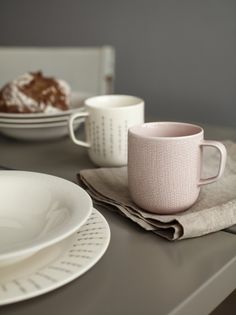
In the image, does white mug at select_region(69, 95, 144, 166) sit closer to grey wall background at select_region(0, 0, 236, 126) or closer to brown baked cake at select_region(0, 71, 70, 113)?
brown baked cake at select_region(0, 71, 70, 113)

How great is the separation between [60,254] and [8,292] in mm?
70

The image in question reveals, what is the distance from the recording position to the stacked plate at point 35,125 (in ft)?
2.88

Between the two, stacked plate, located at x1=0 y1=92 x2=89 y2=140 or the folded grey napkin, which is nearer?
the folded grey napkin

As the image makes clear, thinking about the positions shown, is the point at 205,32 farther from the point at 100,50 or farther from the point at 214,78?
the point at 100,50

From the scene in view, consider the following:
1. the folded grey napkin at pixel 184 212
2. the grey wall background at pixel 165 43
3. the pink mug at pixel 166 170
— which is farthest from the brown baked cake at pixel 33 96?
the grey wall background at pixel 165 43

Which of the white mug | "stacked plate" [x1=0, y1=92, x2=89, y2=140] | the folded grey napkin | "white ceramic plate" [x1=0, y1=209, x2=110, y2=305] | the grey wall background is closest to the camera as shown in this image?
"white ceramic plate" [x1=0, y1=209, x2=110, y2=305]

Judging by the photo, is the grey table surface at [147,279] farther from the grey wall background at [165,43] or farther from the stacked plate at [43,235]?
A: the grey wall background at [165,43]

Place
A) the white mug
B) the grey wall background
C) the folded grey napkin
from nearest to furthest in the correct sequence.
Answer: the folded grey napkin < the white mug < the grey wall background

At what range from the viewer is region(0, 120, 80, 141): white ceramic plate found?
89cm

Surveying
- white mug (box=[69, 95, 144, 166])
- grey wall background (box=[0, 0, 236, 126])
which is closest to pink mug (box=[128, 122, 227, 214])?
white mug (box=[69, 95, 144, 166])

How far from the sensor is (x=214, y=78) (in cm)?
157

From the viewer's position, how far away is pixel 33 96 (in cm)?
91

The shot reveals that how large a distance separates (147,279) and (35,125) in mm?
515

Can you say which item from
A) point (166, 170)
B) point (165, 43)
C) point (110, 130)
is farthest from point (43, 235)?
point (165, 43)
